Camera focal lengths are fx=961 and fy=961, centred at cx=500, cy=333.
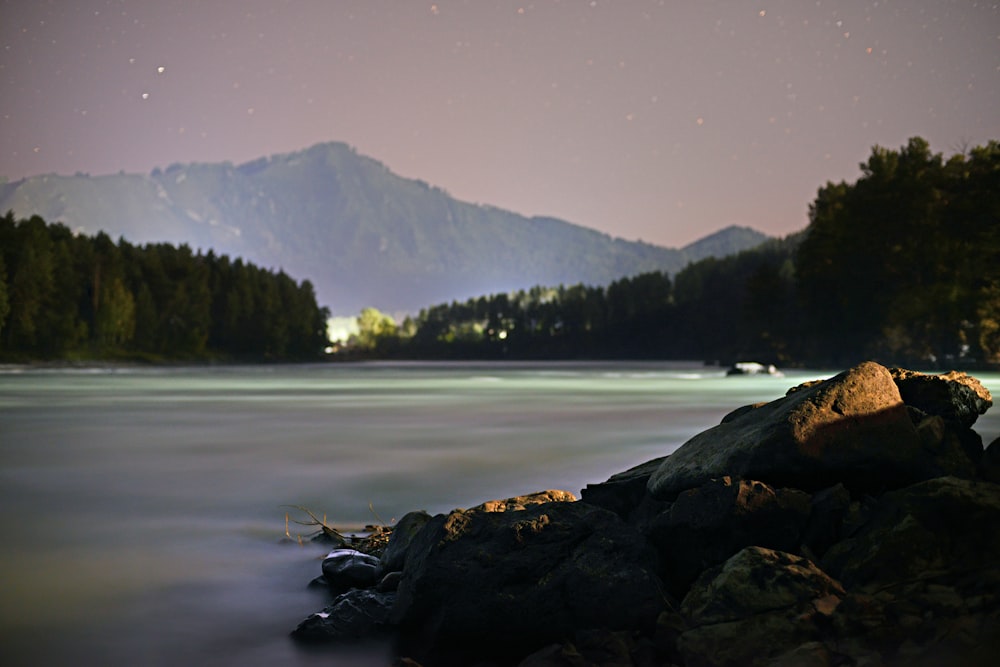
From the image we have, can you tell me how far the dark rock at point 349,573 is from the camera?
968 centimetres

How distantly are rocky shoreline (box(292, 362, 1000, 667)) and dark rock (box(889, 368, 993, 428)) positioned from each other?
5.25 feet

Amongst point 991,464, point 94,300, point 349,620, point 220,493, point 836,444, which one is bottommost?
point 220,493

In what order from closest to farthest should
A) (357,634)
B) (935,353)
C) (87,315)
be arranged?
(357,634) → (935,353) → (87,315)

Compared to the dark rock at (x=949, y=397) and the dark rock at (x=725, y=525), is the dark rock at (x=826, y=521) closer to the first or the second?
the dark rock at (x=725, y=525)

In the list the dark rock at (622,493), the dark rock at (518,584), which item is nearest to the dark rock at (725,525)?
the dark rock at (518,584)

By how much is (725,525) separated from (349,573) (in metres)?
3.82

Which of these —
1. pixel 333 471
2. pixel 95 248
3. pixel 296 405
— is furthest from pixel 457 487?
pixel 95 248

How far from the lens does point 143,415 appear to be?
1585 inches

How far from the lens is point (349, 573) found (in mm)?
9742

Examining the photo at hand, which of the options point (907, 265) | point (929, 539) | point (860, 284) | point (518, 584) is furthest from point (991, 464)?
point (860, 284)

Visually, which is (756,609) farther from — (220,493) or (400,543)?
(220,493)

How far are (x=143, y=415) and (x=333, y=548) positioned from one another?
102 feet

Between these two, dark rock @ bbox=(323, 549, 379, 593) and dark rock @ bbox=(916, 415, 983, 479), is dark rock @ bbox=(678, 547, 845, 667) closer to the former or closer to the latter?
dark rock @ bbox=(916, 415, 983, 479)

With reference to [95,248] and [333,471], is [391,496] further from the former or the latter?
[95,248]
